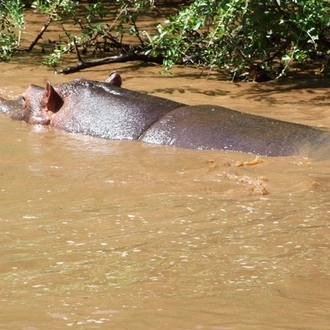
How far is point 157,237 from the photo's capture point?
3.84 meters

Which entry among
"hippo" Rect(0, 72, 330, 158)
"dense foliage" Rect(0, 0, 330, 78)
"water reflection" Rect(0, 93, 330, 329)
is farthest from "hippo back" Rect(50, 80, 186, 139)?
"dense foliage" Rect(0, 0, 330, 78)

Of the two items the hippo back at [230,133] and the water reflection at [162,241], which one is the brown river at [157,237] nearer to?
the water reflection at [162,241]

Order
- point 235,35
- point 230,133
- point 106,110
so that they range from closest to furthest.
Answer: point 230,133
point 106,110
point 235,35

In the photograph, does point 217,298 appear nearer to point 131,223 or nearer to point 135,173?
point 131,223

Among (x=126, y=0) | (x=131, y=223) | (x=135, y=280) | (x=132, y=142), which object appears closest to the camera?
(x=135, y=280)

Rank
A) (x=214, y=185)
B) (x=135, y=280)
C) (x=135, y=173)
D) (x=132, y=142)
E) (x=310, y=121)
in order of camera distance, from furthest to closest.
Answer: (x=310, y=121)
(x=132, y=142)
(x=135, y=173)
(x=214, y=185)
(x=135, y=280)

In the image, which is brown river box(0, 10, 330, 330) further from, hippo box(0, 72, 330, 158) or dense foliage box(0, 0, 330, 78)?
dense foliage box(0, 0, 330, 78)

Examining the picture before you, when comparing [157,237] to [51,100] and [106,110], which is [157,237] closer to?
[106,110]

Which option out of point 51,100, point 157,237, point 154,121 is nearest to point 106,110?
point 154,121

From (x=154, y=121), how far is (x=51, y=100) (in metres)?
0.95

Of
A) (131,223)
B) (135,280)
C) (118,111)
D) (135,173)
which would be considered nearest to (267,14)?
(118,111)

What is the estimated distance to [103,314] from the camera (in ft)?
9.32

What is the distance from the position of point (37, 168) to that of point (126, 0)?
157 inches

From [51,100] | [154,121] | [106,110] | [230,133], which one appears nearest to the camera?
[230,133]
